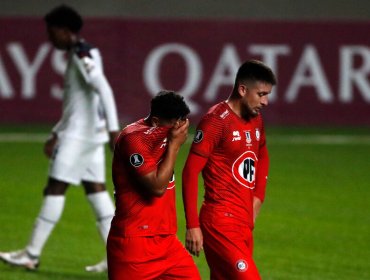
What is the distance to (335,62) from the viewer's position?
2264 cm

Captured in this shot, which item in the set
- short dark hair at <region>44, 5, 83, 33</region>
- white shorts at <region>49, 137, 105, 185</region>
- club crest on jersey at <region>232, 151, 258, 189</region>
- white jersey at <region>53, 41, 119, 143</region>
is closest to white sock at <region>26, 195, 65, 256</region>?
white shorts at <region>49, 137, 105, 185</region>

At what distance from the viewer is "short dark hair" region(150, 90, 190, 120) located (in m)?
6.94

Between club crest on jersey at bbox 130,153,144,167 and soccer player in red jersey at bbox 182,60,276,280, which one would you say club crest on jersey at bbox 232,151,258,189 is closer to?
soccer player in red jersey at bbox 182,60,276,280

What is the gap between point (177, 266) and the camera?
7.12 meters

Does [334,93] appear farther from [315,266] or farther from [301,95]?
[315,266]

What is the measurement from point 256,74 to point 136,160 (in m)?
1.28

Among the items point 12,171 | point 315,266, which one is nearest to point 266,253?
point 315,266

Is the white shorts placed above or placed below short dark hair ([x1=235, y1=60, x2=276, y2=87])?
below

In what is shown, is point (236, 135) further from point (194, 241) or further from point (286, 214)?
point (286, 214)

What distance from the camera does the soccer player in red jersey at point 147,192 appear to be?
22.7 ft

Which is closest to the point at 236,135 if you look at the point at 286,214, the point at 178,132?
the point at 178,132

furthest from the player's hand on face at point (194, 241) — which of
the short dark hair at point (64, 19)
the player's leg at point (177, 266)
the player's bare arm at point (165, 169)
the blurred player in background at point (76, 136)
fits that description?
the short dark hair at point (64, 19)

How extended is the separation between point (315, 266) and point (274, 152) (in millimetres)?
8439

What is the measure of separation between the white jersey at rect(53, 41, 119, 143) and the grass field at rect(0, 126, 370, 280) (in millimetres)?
1272
